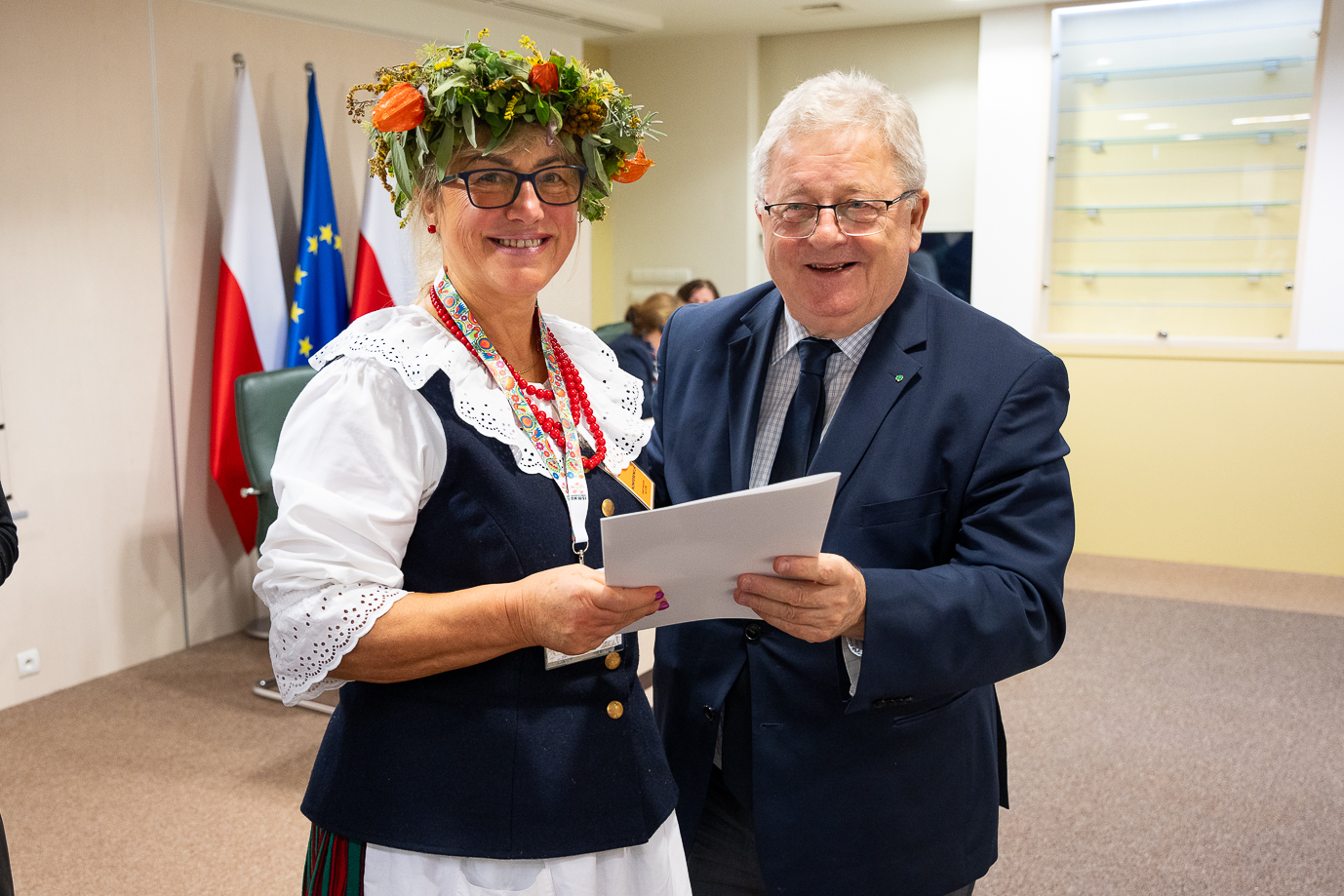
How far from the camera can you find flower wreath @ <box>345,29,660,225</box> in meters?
1.30

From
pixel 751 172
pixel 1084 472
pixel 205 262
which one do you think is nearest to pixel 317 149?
pixel 205 262

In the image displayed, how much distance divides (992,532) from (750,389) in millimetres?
428

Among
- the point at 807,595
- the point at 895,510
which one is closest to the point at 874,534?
the point at 895,510

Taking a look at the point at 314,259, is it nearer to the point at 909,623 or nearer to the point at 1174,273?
the point at 909,623

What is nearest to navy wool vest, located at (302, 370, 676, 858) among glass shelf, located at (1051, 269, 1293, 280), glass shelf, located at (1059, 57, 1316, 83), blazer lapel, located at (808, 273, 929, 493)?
blazer lapel, located at (808, 273, 929, 493)

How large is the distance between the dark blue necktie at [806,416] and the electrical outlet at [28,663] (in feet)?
11.8

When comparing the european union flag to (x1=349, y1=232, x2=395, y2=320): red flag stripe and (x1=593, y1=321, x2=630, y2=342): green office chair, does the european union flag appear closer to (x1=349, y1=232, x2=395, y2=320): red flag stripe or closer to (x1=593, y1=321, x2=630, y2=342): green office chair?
(x1=349, y1=232, x2=395, y2=320): red flag stripe

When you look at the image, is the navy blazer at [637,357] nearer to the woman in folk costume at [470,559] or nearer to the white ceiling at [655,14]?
the white ceiling at [655,14]

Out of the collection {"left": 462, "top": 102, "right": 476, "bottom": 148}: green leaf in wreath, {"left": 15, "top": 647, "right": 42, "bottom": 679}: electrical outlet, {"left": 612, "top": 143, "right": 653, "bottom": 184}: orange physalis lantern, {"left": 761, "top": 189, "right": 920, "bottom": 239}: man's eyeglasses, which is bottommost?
{"left": 15, "top": 647, "right": 42, "bottom": 679}: electrical outlet

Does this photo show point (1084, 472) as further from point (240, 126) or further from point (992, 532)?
point (992, 532)

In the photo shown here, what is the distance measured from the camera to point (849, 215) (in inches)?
59.6

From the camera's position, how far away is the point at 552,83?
133 cm

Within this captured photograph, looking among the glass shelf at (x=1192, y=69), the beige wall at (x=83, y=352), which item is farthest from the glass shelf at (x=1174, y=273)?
the beige wall at (x=83, y=352)

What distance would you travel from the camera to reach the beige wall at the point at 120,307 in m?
3.93
